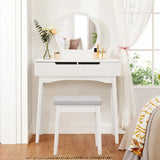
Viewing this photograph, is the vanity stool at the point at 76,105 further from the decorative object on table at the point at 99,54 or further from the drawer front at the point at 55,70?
the decorative object on table at the point at 99,54

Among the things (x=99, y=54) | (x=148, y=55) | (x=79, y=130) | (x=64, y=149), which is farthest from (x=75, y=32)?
(x=64, y=149)

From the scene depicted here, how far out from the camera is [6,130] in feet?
12.1

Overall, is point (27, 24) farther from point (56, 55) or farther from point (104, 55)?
point (104, 55)

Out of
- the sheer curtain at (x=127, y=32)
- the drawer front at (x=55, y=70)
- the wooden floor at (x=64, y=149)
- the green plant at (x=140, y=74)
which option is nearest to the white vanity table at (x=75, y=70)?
the drawer front at (x=55, y=70)

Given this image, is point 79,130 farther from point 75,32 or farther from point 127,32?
point 127,32

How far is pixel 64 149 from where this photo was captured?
348cm

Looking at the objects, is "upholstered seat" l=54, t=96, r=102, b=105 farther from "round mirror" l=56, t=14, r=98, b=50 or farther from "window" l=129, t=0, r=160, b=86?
"window" l=129, t=0, r=160, b=86

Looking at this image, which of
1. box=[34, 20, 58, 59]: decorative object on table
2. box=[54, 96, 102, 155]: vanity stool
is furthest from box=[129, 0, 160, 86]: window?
box=[54, 96, 102, 155]: vanity stool

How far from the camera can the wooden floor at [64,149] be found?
128 inches

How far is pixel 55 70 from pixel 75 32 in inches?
27.0

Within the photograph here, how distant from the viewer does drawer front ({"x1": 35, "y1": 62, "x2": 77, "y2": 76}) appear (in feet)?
12.3

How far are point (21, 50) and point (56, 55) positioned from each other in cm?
48

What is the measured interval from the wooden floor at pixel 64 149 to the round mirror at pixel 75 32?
1.16m

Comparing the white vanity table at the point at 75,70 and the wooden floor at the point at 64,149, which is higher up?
the white vanity table at the point at 75,70
